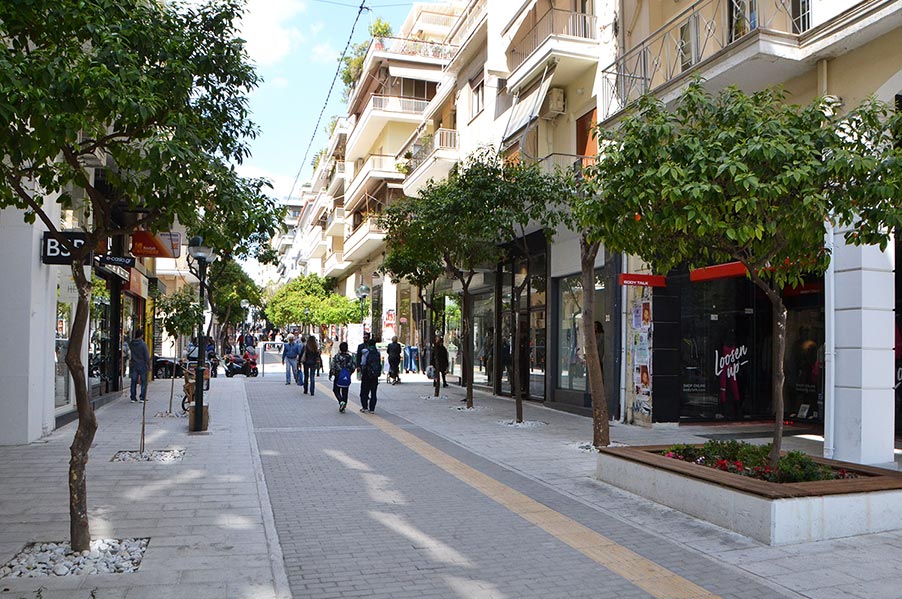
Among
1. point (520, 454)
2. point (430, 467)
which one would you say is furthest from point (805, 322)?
point (430, 467)

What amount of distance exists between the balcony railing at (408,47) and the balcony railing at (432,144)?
825 cm

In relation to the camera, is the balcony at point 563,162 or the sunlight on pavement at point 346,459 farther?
the balcony at point 563,162

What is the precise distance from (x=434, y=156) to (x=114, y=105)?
20.7 m

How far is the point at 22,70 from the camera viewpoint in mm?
5172

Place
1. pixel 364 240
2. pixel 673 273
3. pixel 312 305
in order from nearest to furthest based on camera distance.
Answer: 1. pixel 673 273
2. pixel 364 240
3. pixel 312 305

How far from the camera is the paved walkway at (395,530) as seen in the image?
5277mm

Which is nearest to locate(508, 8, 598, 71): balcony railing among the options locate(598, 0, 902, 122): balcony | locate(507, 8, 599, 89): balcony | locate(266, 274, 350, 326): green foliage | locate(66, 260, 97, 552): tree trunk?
locate(507, 8, 599, 89): balcony

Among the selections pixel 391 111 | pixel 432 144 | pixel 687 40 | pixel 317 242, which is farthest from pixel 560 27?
pixel 317 242

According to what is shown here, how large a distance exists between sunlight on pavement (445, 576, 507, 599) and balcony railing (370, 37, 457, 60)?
33609mm

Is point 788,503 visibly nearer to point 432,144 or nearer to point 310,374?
point 310,374

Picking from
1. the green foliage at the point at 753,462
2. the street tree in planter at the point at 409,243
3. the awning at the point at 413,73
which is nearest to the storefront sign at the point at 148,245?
the street tree in planter at the point at 409,243

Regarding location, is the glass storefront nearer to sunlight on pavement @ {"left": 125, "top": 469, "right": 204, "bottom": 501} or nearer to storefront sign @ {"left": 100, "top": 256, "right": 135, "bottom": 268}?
storefront sign @ {"left": 100, "top": 256, "right": 135, "bottom": 268}

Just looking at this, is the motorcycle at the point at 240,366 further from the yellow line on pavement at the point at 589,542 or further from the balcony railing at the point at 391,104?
the yellow line on pavement at the point at 589,542

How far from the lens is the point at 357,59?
1661 inches
